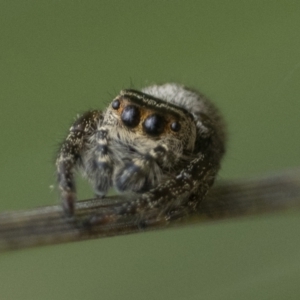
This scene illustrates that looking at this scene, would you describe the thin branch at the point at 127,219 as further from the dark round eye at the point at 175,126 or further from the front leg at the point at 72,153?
the dark round eye at the point at 175,126

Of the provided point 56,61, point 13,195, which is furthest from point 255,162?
point 56,61

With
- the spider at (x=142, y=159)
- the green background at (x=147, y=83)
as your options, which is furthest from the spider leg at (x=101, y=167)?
the green background at (x=147, y=83)

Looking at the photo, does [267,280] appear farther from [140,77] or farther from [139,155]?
[140,77]

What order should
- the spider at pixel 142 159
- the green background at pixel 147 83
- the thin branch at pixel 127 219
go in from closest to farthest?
the thin branch at pixel 127 219 < the spider at pixel 142 159 < the green background at pixel 147 83

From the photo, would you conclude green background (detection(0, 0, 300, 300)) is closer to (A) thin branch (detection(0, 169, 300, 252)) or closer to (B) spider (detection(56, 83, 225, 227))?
(B) spider (detection(56, 83, 225, 227))

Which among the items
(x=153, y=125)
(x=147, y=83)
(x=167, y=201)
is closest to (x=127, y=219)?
(x=167, y=201)
